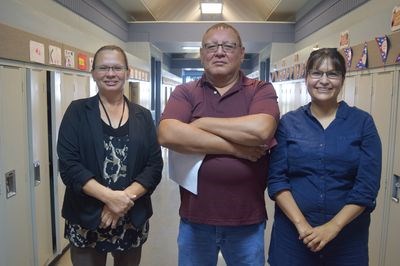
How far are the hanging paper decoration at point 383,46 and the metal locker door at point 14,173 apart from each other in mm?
2812

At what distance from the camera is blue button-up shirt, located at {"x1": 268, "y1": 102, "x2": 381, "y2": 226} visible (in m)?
1.46

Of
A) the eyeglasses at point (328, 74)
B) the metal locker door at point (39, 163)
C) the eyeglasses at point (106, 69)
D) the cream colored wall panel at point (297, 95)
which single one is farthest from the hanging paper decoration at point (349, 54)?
the metal locker door at point (39, 163)

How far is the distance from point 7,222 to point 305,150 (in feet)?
6.85

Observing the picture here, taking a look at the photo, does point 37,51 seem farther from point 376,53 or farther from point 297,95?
point 297,95

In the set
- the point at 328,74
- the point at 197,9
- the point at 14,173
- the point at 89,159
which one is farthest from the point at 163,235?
the point at 197,9

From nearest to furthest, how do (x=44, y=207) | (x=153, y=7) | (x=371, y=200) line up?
1. (x=371, y=200)
2. (x=44, y=207)
3. (x=153, y=7)

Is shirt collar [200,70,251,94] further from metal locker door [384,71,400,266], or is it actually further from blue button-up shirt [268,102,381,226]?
metal locker door [384,71,400,266]

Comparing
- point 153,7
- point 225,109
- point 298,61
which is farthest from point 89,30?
point 225,109

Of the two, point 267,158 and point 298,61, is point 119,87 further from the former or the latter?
point 298,61

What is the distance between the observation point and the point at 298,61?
563 cm

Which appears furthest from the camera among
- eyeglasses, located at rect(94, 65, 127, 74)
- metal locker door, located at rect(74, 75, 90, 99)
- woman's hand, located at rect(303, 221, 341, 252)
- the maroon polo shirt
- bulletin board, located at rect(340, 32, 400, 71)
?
metal locker door, located at rect(74, 75, 90, 99)

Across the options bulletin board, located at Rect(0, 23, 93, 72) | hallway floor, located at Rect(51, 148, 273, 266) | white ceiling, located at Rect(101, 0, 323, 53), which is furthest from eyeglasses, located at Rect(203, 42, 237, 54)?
white ceiling, located at Rect(101, 0, 323, 53)

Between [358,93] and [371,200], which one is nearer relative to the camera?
[371,200]

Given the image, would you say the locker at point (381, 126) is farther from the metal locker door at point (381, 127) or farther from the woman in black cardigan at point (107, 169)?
the woman in black cardigan at point (107, 169)
